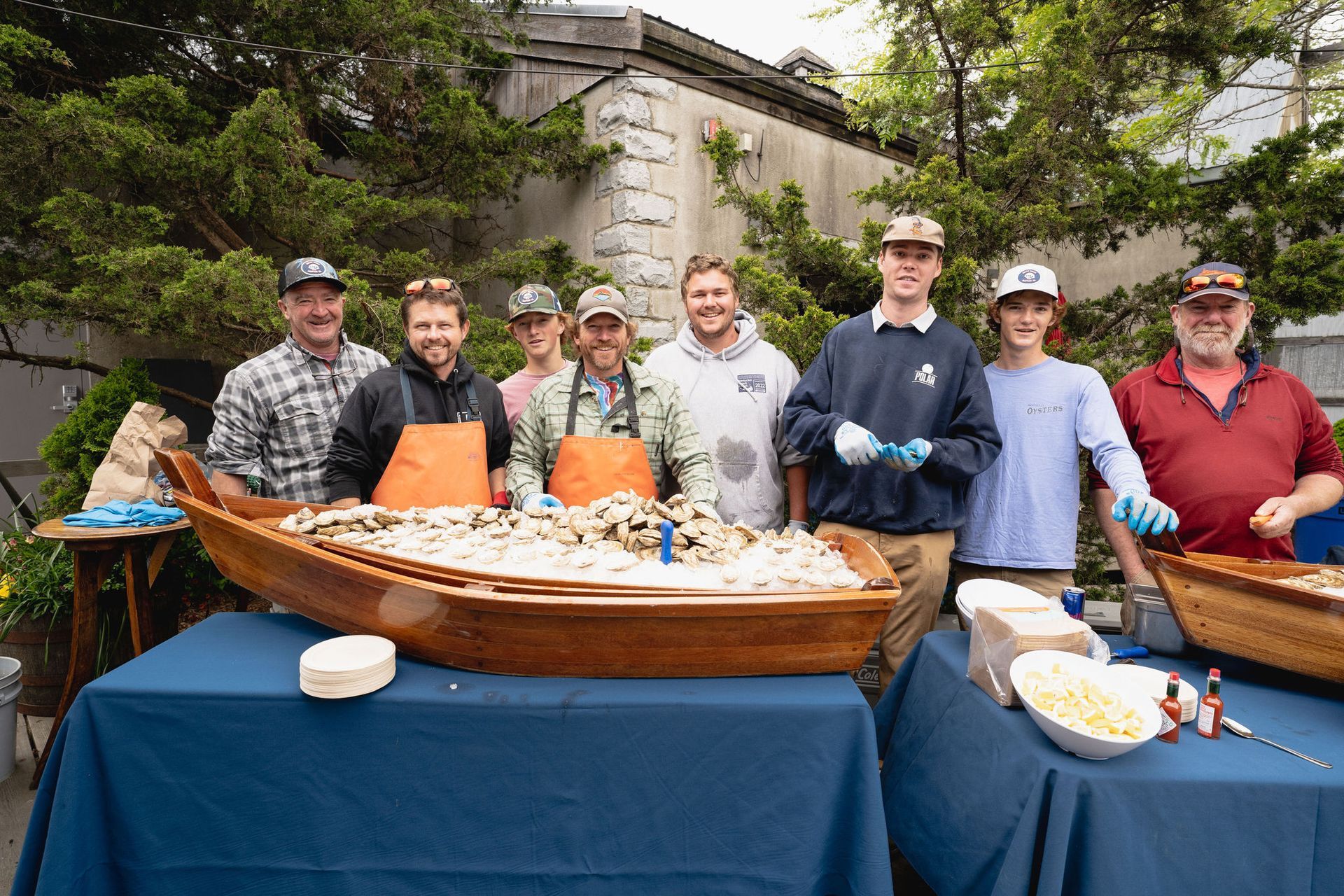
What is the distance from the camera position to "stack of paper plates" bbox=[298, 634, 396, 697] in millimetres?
1641

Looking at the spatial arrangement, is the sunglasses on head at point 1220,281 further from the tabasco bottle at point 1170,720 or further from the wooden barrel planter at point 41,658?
the wooden barrel planter at point 41,658

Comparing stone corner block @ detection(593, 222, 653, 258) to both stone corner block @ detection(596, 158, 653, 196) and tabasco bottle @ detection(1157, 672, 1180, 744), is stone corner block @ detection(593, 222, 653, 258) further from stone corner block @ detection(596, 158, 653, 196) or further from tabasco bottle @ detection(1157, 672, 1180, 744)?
tabasco bottle @ detection(1157, 672, 1180, 744)

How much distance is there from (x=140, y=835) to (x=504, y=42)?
6652mm

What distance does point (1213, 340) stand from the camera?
284 centimetres

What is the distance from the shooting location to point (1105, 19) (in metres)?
4.03

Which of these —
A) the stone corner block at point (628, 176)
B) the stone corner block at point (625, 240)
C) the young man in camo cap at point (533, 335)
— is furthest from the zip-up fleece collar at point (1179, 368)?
the stone corner block at point (628, 176)

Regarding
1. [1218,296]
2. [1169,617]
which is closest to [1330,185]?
[1218,296]

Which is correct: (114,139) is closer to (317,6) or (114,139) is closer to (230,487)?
(317,6)

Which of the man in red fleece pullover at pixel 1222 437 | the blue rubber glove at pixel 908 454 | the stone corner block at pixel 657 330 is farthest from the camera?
the stone corner block at pixel 657 330

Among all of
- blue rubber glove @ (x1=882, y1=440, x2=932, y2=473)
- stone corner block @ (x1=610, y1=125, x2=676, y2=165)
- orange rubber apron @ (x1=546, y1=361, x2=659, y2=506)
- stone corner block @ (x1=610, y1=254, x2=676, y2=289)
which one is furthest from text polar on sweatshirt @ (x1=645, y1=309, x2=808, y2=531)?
stone corner block @ (x1=610, y1=125, x2=676, y2=165)

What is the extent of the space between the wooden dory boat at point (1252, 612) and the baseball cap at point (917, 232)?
4.70ft

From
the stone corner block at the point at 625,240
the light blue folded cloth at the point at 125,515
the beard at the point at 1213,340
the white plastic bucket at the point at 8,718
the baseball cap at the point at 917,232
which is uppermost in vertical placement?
the stone corner block at the point at 625,240

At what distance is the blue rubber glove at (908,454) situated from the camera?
7.80ft

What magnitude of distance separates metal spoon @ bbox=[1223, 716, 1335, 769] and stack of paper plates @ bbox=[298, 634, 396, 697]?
2.14 metres
